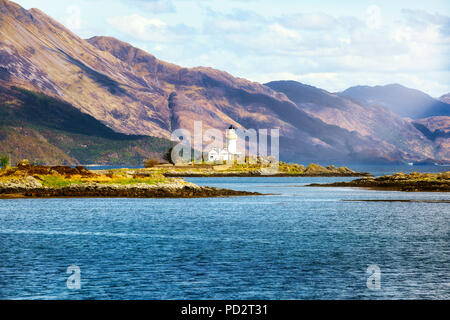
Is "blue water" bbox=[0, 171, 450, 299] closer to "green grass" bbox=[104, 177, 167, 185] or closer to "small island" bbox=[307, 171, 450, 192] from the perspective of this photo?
"green grass" bbox=[104, 177, 167, 185]

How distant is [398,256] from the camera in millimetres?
42781

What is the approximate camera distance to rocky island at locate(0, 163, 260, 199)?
96.2m

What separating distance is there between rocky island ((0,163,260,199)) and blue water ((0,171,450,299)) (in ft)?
40.6

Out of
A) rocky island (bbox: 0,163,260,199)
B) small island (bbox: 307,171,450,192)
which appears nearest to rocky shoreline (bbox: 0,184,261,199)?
rocky island (bbox: 0,163,260,199)

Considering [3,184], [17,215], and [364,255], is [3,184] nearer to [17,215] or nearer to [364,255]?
[17,215]

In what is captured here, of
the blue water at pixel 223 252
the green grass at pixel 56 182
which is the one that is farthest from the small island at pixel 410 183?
the green grass at pixel 56 182

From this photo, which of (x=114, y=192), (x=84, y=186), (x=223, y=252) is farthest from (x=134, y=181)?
(x=223, y=252)

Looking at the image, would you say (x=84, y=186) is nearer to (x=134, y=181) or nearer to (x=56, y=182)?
(x=56, y=182)

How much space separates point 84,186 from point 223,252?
59158 millimetres

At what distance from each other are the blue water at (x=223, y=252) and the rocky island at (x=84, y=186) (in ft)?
40.6

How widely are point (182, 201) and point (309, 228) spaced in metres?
40.1

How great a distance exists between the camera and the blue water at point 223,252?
1244 inches

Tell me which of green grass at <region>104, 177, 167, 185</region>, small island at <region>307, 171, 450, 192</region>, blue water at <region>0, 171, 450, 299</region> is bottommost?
blue water at <region>0, 171, 450, 299</region>
